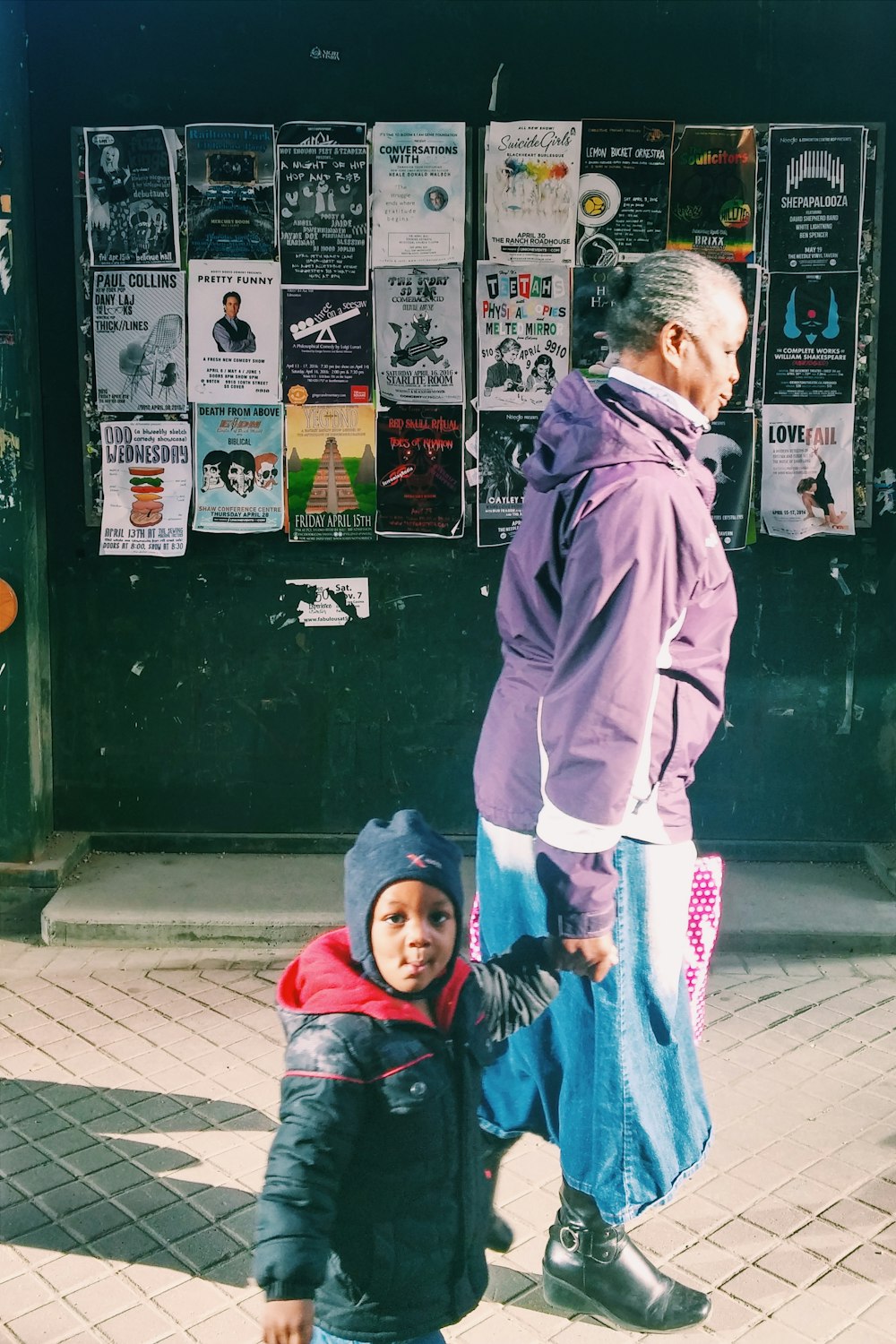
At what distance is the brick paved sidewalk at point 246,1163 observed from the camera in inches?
122

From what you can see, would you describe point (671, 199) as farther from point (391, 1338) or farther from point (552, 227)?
point (391, 1338)

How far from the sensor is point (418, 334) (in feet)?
18.0

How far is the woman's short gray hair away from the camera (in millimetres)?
2928

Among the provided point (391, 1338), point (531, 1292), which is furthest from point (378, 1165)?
point (531, 1292)

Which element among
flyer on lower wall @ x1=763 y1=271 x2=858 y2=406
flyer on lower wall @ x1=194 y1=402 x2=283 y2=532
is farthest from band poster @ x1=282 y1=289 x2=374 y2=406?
flyer on lower wall @ x1=763 y1=271 x2=858 y2=406

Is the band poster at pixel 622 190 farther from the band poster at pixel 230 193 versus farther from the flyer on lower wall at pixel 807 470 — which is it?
the band poster at pixel 230 193

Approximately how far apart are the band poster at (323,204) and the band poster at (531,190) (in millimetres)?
512

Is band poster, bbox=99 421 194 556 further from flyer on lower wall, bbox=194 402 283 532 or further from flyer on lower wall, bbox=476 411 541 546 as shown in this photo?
flyer on lower wall, bbox=476 411 541 546

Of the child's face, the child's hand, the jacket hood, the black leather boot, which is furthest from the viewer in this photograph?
the black leather boot

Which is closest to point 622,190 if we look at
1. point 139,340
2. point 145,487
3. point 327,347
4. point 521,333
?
point 521,333

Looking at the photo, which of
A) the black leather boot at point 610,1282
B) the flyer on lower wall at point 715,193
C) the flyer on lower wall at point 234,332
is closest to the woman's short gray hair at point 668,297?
the black leather boot at point 610,1282

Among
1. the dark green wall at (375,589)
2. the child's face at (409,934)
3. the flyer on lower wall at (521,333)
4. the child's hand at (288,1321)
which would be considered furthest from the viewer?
the flyer on lower wall at (521,333)

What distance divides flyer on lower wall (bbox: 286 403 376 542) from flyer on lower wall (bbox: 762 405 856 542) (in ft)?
5.30

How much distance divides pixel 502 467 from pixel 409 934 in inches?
140
